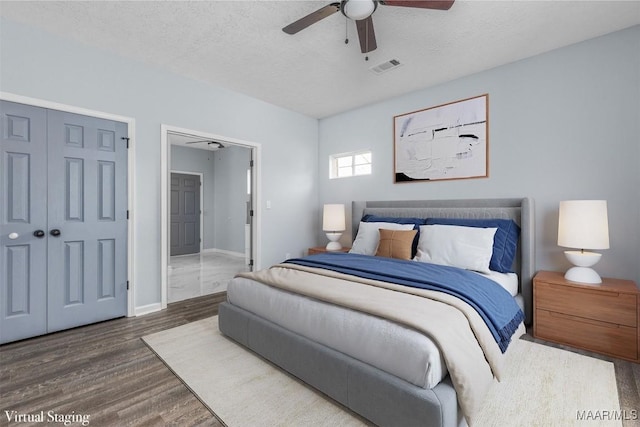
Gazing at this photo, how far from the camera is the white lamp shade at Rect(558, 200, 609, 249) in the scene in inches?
95.0

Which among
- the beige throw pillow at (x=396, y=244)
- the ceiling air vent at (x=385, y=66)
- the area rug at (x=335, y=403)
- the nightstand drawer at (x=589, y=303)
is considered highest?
the ceiling air vent at (x=385, y=66)

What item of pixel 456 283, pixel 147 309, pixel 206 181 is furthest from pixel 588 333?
pixel 206 181

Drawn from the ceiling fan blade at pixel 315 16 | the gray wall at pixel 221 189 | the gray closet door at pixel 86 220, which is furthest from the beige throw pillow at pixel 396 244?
the gray wall at pixel 221 189

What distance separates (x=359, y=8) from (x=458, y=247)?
216 centimetres

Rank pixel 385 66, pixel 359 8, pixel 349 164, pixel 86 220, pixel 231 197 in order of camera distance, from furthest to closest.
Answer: pixel 231 197 < pixel 349 164 < pixel 385 66 < pixel 86 220 < pixel 359 8

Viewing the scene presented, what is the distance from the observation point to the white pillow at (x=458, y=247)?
274 centimetres

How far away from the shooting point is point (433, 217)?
3.61 meters

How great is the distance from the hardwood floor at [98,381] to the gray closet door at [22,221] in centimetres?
24

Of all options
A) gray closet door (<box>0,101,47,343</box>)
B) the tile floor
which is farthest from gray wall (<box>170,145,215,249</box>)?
gray closet door (<box>0,101,47,343</box>)

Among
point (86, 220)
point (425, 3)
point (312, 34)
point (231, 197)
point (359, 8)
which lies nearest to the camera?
point (425, 3)

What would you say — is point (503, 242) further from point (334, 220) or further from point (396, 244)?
point (334, 220)

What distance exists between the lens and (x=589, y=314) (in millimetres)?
2400

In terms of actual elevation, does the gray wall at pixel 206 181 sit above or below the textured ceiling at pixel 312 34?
below

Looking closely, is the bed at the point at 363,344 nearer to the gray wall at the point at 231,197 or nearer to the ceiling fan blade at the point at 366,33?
the ceiling fan blade at the point at 366,33
